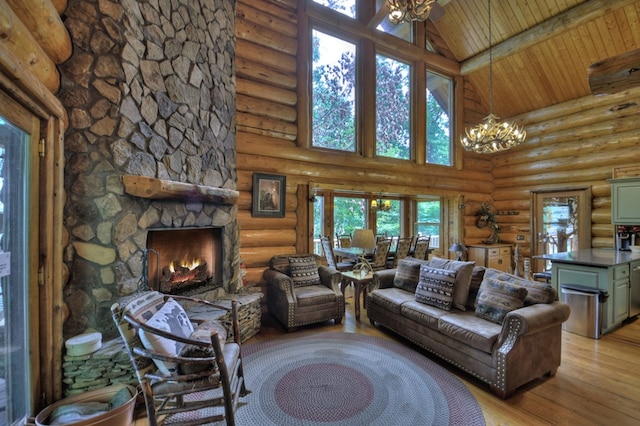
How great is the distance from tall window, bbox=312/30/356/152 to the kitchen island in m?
3.81

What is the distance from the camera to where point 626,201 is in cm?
488

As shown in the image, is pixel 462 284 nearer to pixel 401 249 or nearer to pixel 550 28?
pixel 401 249

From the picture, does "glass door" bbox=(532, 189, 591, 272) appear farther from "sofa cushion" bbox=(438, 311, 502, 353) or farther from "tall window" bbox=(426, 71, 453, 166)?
"sofa cushion" bbox=(438, 311, 502, 353)

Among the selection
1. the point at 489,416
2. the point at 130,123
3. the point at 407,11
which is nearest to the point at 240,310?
the point at 130,123

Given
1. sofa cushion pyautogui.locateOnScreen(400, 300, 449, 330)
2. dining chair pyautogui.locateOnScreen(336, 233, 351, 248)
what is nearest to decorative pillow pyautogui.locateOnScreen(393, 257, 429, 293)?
sofa cushion pyautogui.locateOnScreen(400, 300, 449, 330)

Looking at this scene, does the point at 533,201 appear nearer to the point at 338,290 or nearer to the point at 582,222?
the point at 582,222

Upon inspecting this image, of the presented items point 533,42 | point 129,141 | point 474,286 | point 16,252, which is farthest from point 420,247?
point 16,252

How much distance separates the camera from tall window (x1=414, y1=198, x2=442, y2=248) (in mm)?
7797

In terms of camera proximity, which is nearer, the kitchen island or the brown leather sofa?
the brown leather sofa

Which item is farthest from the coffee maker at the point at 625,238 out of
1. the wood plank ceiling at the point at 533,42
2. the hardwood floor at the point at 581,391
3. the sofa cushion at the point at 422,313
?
the sofa cushion at the point at 422,313

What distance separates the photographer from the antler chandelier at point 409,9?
10.8ft

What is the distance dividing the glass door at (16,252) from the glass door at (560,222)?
8.34m

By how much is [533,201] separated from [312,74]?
582 centimetres

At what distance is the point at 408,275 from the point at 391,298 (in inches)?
17.9
